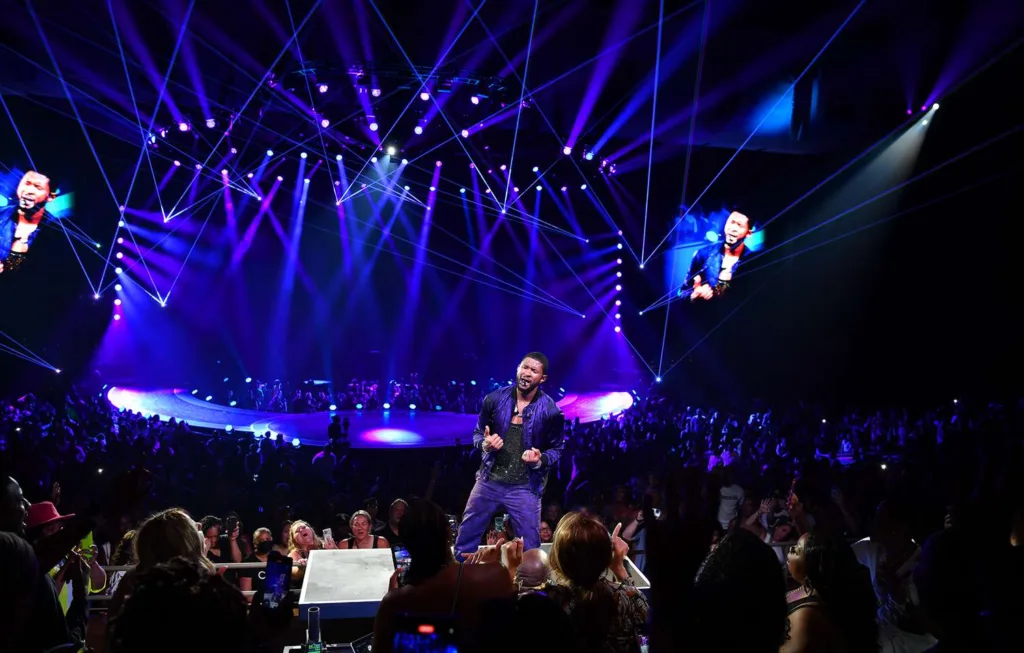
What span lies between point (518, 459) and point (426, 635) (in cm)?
289

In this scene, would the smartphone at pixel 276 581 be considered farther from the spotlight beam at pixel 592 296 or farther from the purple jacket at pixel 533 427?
the spotlight beam at pixel 592 296

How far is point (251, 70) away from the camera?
11.8 m

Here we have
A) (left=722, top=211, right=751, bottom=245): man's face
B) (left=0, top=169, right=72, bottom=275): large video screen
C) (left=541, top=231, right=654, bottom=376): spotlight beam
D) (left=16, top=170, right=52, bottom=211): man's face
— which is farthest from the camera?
(left=541, top=231, right=654, bottom=376): spotlight beam

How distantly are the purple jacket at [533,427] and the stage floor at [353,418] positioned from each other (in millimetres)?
7513

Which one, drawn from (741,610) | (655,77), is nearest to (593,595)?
(741,610)

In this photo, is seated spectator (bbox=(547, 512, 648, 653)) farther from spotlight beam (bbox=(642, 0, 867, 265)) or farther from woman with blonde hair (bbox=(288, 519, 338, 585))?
spotlight beam (bbox=(642, 0, 867, 265))

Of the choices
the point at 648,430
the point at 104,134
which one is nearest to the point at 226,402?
the point at 104,134

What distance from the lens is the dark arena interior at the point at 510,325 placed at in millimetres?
2705

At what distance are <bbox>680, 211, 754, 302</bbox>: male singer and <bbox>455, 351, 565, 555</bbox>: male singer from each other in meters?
11.8

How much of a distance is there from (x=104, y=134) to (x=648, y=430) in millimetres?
12153

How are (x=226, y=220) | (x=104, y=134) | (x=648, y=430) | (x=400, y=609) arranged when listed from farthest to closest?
(x=226, y=220)
(x=104, y=134)
(x=648, y=430)
(x=400, y=609)

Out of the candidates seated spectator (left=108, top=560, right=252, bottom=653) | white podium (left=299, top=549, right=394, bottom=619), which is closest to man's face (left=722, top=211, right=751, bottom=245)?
white podium (left=299, top=549, right=394, bottom=619)

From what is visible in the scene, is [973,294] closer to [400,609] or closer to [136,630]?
[400,609]

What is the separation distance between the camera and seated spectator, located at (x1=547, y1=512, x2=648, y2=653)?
113 inches
